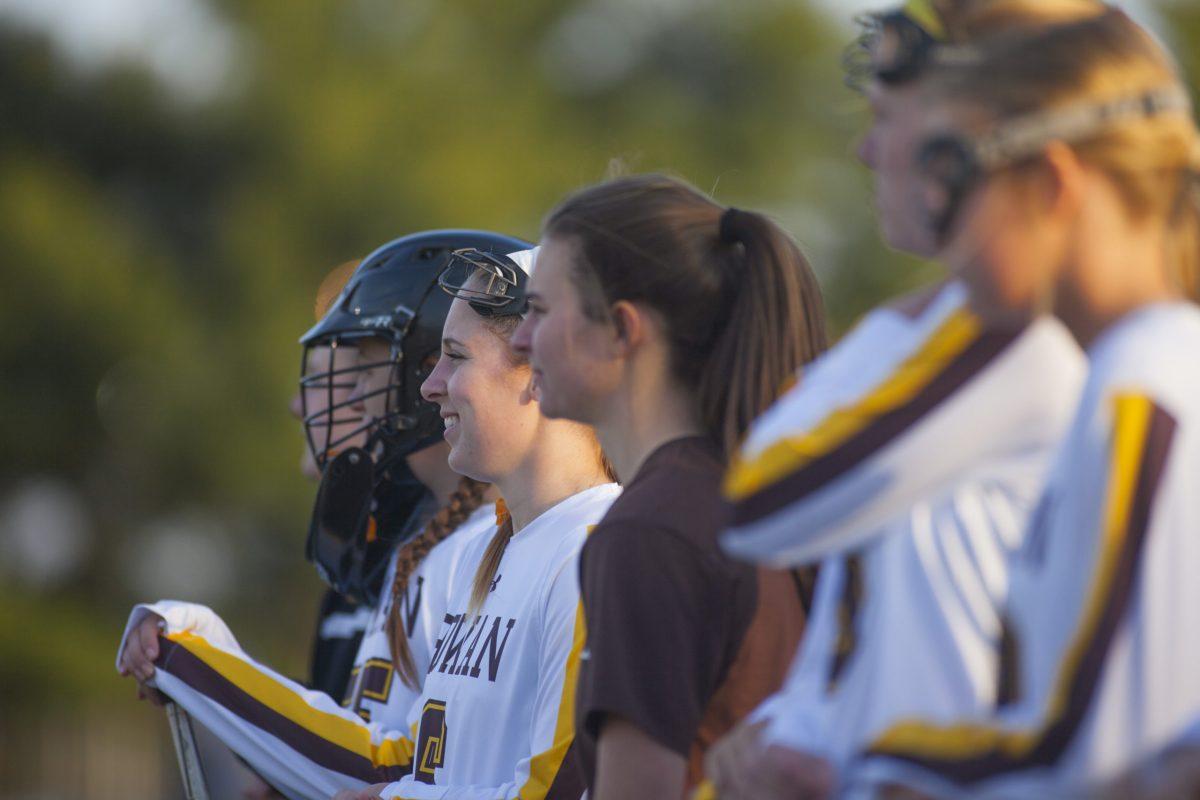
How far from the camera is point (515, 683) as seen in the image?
3043mm

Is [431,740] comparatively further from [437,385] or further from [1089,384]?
[1089,384]

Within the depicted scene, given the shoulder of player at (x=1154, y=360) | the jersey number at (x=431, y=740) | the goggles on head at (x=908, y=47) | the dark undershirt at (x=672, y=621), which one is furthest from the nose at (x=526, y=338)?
the shoulder of player at (x=1154, y=360)

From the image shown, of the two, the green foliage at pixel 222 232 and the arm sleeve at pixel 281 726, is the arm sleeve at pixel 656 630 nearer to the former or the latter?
the arm sleeve at pixel 281 726

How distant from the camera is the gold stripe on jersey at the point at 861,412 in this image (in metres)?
1.65

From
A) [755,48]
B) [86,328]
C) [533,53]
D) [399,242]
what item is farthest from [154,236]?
[399,242]

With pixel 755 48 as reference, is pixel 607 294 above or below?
below

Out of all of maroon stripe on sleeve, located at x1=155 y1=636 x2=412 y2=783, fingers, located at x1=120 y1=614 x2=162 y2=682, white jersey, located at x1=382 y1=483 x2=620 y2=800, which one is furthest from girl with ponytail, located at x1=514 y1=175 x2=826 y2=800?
fingers, located at x1=120 y1=614 x2=162 y2=682

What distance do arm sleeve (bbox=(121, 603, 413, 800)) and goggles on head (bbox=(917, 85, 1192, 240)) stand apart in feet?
7.67

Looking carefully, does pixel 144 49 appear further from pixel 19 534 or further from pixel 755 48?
pixel 755 48

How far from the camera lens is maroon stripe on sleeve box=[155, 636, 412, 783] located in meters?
3.68

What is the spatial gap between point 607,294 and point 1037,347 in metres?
0.92

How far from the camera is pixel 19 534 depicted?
1753 centimetres

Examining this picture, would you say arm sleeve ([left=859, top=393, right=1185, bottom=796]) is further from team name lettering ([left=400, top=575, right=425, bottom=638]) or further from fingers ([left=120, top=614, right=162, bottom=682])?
fingers ([left=120, top=614, right=162, bottom=682])

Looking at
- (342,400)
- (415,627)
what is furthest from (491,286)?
(342,400)
